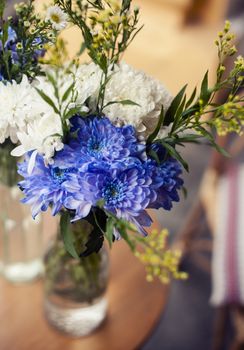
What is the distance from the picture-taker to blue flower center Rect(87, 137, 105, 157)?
0.56 metres

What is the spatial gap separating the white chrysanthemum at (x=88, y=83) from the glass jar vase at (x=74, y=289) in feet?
1.06

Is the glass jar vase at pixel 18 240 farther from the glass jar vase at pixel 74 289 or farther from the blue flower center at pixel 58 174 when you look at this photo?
the blue flower center at pixel 58 174

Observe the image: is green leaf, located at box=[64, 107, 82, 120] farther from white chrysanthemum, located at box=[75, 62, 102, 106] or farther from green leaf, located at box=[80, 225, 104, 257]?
green leaf, located at box=[80, 225, 104, 257]

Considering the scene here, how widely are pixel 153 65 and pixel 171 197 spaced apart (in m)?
2.35

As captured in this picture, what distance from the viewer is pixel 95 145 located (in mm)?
568

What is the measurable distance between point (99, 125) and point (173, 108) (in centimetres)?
11

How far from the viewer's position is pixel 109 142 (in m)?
0.56

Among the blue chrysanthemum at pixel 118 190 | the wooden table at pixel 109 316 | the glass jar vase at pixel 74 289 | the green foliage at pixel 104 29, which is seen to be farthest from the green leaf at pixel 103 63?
the wooden table at pixel 109 316

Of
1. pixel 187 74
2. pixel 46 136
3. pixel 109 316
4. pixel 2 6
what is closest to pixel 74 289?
pixel 109 316

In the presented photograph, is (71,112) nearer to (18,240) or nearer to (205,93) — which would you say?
(205,93)

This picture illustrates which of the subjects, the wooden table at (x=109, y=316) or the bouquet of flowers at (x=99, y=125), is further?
the wooden table at (x=109, y=316)

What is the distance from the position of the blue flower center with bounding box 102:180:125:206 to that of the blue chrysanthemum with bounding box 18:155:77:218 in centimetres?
4

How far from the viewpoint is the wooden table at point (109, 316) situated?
2.93 feet

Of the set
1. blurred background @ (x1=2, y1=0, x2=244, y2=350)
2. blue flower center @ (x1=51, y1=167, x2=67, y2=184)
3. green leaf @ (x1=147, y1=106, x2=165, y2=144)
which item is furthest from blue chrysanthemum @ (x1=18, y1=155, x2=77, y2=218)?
blurred background @ (x1=2, y1=0, x2=244, y2=350)
